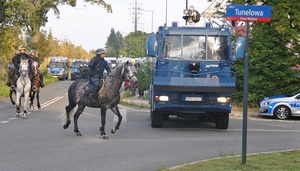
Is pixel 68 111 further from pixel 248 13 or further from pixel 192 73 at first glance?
pixel 248 13

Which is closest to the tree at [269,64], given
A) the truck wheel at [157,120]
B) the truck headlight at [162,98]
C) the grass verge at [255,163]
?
the truck wheel at [157,120]

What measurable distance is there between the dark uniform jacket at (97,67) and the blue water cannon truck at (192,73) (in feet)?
6.04

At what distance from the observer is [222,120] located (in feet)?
58.5

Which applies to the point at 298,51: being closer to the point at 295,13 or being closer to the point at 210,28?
the point at 295,13

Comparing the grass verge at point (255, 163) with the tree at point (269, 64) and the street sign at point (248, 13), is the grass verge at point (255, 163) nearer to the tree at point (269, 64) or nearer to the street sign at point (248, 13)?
the street sign at point (248, 13)

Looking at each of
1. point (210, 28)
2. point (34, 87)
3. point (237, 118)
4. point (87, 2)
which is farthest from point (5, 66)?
point (210, 28)

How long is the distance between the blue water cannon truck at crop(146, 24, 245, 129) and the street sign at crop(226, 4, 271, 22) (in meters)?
6.69

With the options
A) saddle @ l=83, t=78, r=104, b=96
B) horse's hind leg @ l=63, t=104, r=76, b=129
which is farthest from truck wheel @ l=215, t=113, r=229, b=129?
horse's hind leg @ l=63, t=104, r=76, b=129

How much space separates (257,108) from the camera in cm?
2742

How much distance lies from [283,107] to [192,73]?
23.5 ft

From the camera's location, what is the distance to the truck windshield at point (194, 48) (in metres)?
17.8

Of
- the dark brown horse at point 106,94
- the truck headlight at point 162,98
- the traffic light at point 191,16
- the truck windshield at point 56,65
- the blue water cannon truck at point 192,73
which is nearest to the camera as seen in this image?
the dark brown horse at point 106,94

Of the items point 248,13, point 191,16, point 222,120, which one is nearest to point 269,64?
point 191,16

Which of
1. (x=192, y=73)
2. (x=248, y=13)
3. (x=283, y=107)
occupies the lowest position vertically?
(x=283, y=107)
